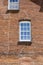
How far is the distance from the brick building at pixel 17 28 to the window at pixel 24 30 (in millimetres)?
301

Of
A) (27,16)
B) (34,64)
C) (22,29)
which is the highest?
(27,16)

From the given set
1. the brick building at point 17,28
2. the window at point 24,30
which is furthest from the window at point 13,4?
the window at point 24,30

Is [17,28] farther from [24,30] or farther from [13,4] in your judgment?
[13,4]

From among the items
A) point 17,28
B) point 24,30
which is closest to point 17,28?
point 17,28

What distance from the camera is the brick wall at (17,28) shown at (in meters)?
19.7

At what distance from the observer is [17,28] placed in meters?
20.1

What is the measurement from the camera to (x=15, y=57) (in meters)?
19.7

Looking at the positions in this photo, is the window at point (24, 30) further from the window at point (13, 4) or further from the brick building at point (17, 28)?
the window at point (13, 4)

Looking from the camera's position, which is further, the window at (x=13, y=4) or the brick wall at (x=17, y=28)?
the window at (x=13, y=4)

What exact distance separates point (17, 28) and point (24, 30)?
700 mm

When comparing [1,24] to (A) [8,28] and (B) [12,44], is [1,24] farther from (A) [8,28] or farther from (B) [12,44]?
(B) [12,44]

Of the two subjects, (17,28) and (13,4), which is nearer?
(17,28)

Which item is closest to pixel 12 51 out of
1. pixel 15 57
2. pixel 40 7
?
pixel 15 57

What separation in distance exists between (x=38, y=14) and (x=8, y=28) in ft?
10.5
